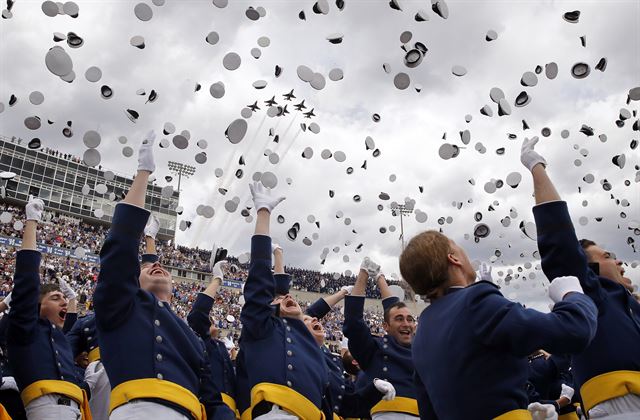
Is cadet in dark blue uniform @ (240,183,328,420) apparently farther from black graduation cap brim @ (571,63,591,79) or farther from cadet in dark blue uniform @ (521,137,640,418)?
black graduation cap brim @ (571,63,591,79)

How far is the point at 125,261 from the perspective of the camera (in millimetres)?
3176

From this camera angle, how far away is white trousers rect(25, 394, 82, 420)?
449 centimetres

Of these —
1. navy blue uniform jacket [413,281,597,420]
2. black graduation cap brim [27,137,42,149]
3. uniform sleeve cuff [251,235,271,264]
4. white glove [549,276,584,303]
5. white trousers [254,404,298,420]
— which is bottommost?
white trousers [254,404,298,420]

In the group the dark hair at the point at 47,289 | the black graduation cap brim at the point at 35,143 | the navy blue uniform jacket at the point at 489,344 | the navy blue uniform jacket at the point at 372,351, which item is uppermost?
the black graduation cap brim at the point at 35,143

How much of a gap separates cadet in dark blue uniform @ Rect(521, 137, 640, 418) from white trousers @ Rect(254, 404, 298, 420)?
6.58 feet

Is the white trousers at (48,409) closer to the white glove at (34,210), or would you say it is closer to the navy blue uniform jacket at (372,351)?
the white glove at (34,210)

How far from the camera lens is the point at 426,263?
2557 mm

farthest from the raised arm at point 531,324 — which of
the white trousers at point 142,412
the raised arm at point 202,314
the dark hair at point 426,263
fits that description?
the raised arm at point 202,314

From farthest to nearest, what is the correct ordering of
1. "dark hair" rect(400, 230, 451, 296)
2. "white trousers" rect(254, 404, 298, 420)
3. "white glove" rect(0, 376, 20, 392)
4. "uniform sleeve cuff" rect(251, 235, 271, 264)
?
"white glove" rect(0, 376, 20, 392) < "uniform sleeve cuff" rect(251, 235, 271, 264) < "white trousers" rect(254, 404, 298, 420) < "dark hair" rect(400, 230, 451, 296)

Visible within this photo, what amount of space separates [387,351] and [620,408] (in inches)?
94.3

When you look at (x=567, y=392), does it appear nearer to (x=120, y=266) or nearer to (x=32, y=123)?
(x=120, y=266)

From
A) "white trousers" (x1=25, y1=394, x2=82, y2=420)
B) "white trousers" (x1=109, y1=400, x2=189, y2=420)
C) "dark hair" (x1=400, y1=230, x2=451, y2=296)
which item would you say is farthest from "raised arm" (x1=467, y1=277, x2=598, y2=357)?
"white trousers" (x1=25, y1=394, x2=82, y2=420)

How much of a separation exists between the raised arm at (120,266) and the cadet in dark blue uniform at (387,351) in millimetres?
2485

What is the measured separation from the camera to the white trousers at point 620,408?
119 inches
